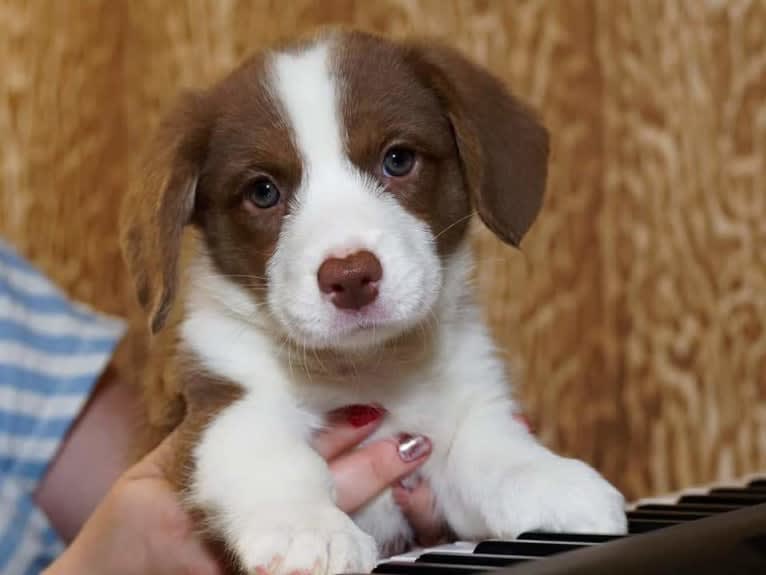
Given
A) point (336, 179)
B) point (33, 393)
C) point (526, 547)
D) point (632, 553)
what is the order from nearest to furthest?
1. point (632, 553)
2. point (526, 547)
3. point (336, 179)
4. point (33, 393)

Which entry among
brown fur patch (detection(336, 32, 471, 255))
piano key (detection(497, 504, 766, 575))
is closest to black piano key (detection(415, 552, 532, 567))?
piano key (detection(497, 504, 766, 575))

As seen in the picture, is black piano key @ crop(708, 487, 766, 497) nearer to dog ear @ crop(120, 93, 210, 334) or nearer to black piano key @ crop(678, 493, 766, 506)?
black piano key @ crop(678, 493, 766, 506)

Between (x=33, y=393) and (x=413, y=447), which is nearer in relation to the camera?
(x=413, y=447)

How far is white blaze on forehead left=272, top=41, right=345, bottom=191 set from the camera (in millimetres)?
2004

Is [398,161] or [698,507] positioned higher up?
[398,161]

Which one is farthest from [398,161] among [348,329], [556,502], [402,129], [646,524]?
[646,524]

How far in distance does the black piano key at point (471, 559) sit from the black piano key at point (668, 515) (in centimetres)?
32

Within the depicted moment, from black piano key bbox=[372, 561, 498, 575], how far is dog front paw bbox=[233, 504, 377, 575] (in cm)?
22

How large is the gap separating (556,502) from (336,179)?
2.19 feet

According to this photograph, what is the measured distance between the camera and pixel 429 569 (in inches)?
52.1

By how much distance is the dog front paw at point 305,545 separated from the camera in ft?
5.23

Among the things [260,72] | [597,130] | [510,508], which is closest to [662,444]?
[597,130]

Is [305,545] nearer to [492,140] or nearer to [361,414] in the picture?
[361,414]

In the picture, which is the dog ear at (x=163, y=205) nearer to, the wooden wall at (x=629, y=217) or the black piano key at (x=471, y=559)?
the black piano key at (x=471, y=559)
